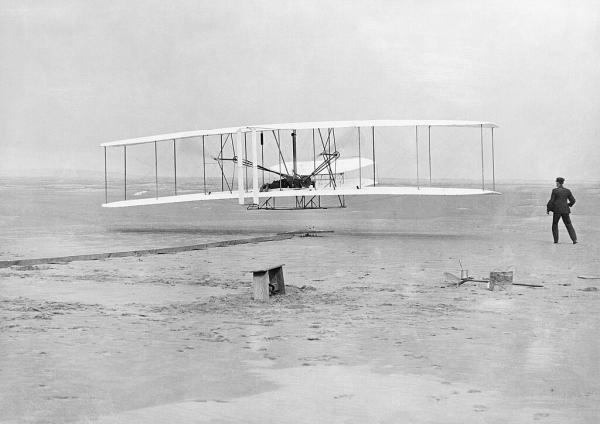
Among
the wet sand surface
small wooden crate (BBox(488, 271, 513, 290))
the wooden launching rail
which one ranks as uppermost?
the wooden launching rail

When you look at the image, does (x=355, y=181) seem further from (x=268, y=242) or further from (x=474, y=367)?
(x=474, y=367)

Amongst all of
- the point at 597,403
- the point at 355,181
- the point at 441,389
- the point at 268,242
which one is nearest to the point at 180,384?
the point at 441,389

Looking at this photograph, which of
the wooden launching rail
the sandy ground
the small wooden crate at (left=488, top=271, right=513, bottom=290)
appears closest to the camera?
the sandy ground

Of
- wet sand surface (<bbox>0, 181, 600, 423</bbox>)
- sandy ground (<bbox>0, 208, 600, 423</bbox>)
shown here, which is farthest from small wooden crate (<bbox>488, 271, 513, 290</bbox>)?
sandy ground (<bbox>0, 208, 600, 423</bbox>)

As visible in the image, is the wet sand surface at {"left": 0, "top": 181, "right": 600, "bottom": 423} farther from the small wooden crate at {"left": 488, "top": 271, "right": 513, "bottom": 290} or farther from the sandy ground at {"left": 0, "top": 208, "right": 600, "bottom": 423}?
the small wooden crate at {"left": 488, "top": 271, "right": 513, "bottom": 290}

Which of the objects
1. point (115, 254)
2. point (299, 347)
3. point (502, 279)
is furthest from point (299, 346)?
point (115, 254)

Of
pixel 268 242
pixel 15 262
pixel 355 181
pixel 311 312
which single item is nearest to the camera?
pixel 311 312

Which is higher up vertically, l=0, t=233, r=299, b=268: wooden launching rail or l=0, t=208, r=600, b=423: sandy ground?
l=0, t=233, r=299, b=268: wooden launching rail
